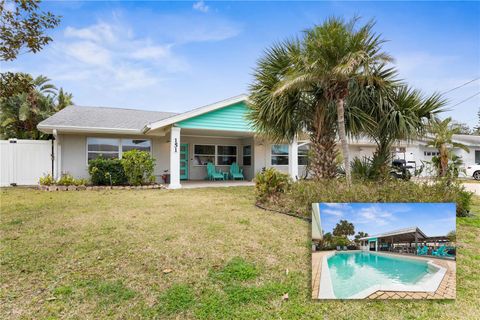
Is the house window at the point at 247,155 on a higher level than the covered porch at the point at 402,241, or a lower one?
higher

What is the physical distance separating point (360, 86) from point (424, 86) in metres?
2.27

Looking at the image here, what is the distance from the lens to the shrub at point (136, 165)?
12.6 meters

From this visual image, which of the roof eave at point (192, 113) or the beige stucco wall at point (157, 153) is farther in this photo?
the beige stucco wall at point (157, 153)

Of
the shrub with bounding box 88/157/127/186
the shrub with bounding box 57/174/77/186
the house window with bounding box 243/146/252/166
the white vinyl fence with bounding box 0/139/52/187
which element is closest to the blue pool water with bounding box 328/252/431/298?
the shrub with bounding box 88/157/127/186

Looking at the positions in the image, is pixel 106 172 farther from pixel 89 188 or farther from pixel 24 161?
pixel 24 161

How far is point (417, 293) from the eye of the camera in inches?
111

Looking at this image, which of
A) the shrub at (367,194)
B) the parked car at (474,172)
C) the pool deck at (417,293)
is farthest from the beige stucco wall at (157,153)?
the parked car at (474,172)

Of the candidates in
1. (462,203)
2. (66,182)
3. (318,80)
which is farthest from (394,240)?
(66,182)

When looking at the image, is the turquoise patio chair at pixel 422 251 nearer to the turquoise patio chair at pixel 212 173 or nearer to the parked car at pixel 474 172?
the turquoise patio chair at pixel 212 173

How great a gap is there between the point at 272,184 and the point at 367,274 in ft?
17.4

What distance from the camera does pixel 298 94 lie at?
831 cm

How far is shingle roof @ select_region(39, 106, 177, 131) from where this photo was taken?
43.3ft

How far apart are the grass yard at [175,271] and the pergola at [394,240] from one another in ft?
2.02

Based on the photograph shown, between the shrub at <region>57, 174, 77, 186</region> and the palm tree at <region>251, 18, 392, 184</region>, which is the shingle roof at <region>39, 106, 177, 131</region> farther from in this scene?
the palm tree at <region>251, 18, 392, 184</region>
